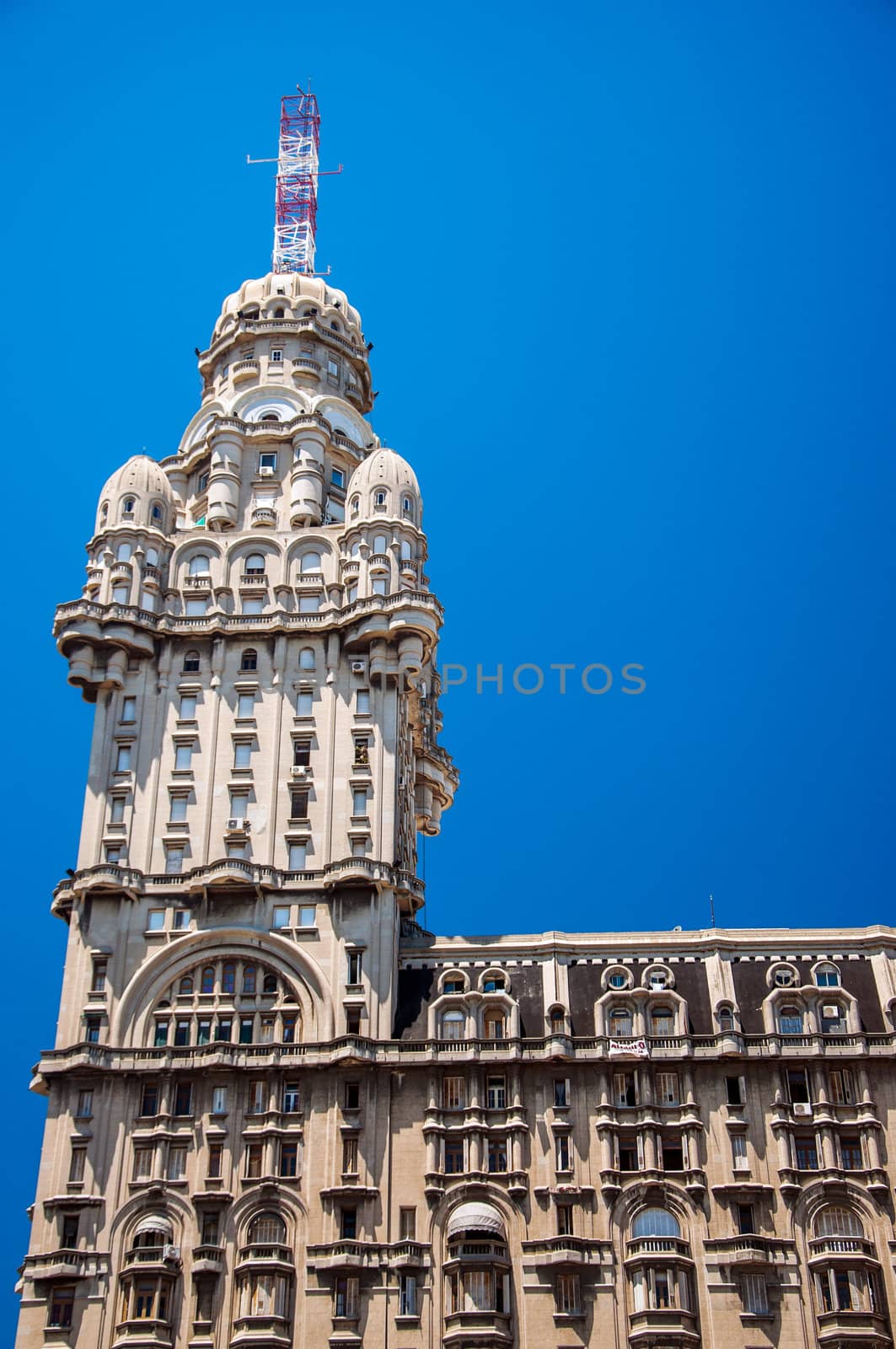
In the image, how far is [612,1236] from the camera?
→ 302ft

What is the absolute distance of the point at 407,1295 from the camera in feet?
297

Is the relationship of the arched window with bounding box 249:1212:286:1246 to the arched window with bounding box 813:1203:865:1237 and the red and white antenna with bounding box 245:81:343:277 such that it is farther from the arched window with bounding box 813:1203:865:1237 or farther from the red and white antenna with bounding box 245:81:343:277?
the red and white antenna with bounding box 245:81:343:277

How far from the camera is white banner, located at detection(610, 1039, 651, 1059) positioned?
9638 centimetres

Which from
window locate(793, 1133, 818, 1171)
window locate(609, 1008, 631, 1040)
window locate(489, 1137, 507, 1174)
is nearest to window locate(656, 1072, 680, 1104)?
window locate(609, 1008, 631, 1040)

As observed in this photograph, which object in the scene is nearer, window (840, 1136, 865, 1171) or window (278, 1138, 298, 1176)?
window (840, 1136, 865, 1171)

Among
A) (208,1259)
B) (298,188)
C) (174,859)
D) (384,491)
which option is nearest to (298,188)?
(298,188)

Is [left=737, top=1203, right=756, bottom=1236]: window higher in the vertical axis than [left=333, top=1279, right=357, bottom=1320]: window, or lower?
higher

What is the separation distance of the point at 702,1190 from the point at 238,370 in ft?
223

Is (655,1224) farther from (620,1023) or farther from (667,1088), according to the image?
(620,1023)

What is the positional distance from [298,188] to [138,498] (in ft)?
150

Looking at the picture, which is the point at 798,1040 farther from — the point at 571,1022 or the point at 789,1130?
the point at 571,1022

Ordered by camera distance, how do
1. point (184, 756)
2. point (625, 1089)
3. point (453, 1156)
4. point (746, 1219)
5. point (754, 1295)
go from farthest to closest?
point (184, 756) < point (625, 1089) < point (453, 1156) < point (746, 1219) < point (754, 1295)

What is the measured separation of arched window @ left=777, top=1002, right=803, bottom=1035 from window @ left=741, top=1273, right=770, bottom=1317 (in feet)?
43.7

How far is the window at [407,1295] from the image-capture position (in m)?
90.1
